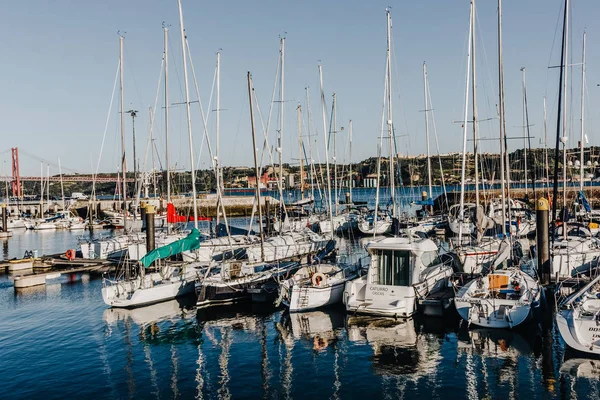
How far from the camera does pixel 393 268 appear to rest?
23.1 m

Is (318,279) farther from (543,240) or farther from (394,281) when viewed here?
(543,240)

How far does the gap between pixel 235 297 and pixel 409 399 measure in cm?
1259

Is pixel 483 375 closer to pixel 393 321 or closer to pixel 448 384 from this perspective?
pixel 448 384

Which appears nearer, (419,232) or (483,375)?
(483,375)

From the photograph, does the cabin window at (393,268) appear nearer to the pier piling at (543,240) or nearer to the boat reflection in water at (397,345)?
the boat reflection in water at (397,345)

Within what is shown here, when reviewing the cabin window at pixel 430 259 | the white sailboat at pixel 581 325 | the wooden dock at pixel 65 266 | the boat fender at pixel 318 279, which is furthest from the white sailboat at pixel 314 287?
the wooden dock at pixel 65 266

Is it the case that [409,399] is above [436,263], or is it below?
below

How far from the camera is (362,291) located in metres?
23.0

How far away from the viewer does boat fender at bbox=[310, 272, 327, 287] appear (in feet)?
79.8

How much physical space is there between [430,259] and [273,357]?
8812 mm

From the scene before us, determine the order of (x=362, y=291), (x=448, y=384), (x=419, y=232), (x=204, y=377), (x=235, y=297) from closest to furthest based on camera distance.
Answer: (x=448, y=384) < (x=204, y=377) < (x=362, y=291) < (x=235, y=297) < (x=419, y=232)

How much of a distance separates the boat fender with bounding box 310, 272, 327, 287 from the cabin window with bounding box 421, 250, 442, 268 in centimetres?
441

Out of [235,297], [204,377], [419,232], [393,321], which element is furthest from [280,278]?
[419,232]

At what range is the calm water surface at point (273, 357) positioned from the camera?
15711mm
